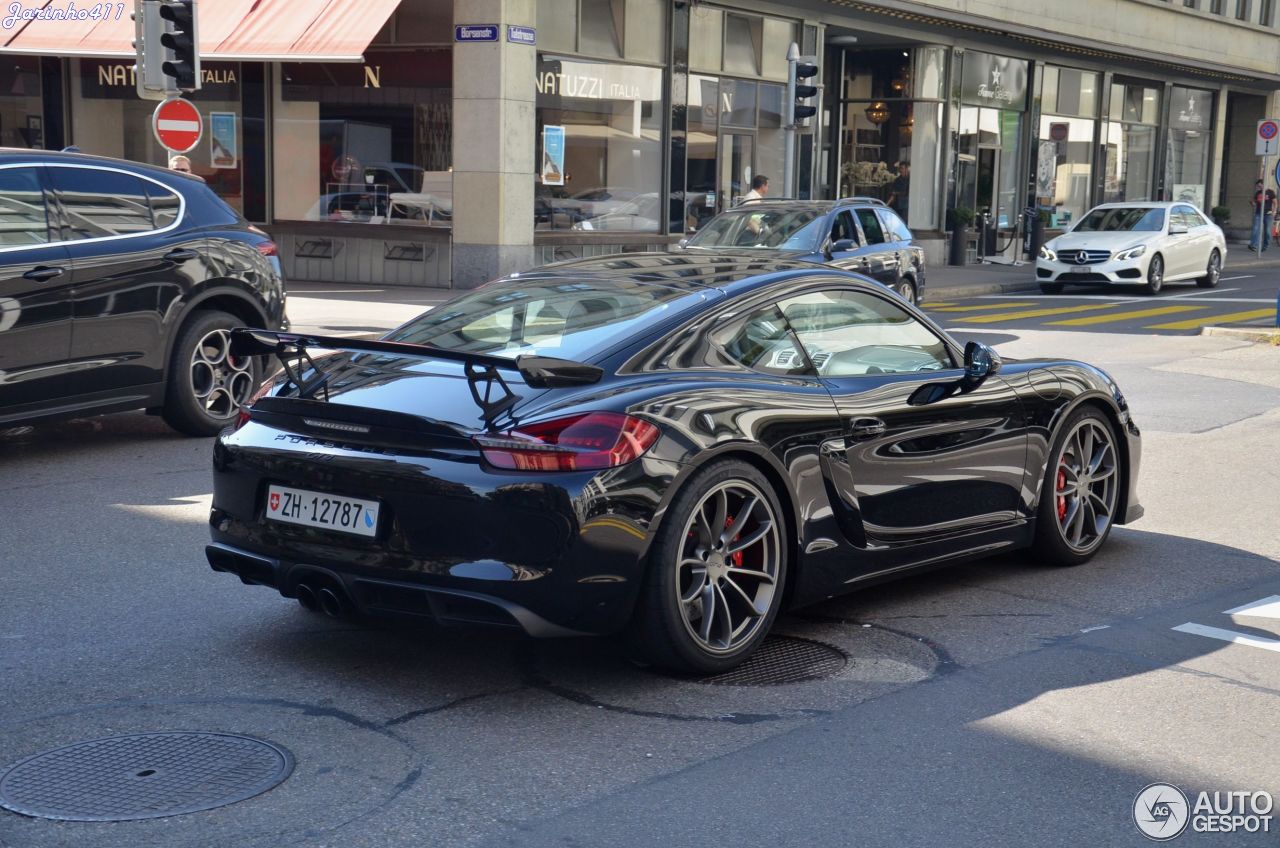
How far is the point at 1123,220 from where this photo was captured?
2748 centimetres

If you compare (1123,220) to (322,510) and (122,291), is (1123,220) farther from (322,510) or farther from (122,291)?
(322,510)

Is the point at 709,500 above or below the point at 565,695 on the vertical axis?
above

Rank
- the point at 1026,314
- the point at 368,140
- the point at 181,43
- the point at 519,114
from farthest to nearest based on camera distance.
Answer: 1. the point at 368,140
2. the point at 519,114
3. the point at 1026,314
4. the point at 181,43

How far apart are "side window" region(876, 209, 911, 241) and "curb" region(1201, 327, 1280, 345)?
3943mm

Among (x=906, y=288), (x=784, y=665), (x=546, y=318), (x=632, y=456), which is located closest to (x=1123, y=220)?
(x=906, y=288)

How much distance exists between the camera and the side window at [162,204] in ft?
31.2

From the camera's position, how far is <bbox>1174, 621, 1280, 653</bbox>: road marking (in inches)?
228

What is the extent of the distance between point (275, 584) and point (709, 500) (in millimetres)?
1465

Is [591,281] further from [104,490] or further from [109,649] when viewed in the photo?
[104,490]

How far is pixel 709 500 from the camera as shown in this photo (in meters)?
5.12

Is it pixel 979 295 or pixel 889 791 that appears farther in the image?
pixel 979 295

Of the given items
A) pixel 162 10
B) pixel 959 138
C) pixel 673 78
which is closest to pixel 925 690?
pixel 162 10

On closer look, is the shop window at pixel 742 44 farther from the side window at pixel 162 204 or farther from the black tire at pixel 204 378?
the side window at pixel 162 204

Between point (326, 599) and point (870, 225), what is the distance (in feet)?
44.7
